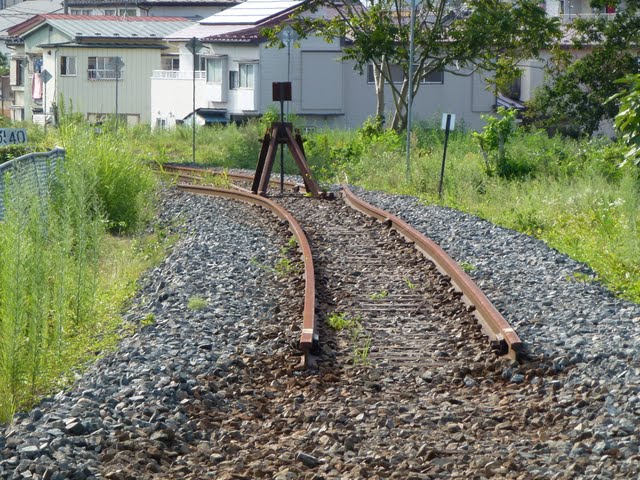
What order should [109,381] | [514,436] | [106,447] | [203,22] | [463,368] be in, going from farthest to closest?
1. [203,22]
2. [463,368]
3. [109,381]
4. [514,436]
5. [106,447]

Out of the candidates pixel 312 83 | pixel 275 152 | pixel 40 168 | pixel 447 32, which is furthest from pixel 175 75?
pixel 40 168

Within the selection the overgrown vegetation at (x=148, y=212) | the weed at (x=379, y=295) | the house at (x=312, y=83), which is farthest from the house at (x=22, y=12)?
the weed at (x=379, y=295)

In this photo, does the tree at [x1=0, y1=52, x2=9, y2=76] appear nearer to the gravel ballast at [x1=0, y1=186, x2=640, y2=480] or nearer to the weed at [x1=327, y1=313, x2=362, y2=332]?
the gravel ballast at [x1=0, y1=186, x2=640, y2=480]

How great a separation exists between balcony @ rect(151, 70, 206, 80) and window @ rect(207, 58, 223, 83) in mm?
1259

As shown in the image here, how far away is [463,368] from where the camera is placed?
7.54m

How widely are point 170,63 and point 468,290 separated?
4675cm

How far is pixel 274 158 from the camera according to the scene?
63.5 ft

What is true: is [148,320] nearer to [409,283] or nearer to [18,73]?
[409,283]

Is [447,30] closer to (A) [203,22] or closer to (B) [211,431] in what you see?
(A) [203,22]

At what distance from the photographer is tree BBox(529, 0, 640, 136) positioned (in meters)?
32.2

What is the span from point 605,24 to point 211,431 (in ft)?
95.7

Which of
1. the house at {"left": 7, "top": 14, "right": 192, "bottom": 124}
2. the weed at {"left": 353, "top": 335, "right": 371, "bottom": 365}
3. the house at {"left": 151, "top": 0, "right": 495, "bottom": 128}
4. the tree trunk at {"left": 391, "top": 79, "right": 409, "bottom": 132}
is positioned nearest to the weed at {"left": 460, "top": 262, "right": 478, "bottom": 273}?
the weed at {"left": 353, "top": 335, "right": 371, "bottom": 365}

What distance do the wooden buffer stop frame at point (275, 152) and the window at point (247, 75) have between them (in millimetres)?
24986

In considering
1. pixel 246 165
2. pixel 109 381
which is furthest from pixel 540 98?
pixel 109 381
